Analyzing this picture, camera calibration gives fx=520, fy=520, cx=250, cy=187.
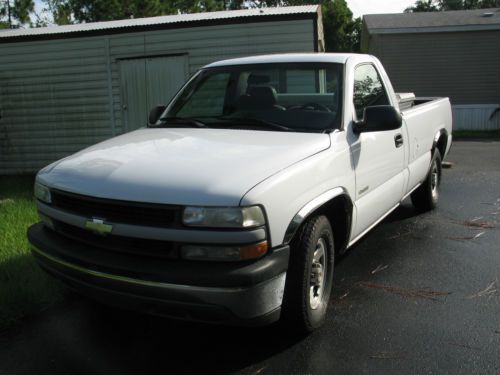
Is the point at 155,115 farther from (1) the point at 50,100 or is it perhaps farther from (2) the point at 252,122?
(1) the point at 50,100

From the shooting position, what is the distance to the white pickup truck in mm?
2697

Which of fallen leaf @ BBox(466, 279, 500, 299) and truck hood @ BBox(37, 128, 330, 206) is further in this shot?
fallen leaf @ BBox(466, 279, 500, 299)

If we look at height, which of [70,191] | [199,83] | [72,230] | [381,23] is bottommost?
[72,230]

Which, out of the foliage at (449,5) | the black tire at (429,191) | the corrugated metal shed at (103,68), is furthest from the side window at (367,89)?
the foliage at (449,5)

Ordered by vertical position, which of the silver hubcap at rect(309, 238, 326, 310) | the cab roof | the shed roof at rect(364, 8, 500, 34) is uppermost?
the shed roof at rect(364, 8, 500, 34)

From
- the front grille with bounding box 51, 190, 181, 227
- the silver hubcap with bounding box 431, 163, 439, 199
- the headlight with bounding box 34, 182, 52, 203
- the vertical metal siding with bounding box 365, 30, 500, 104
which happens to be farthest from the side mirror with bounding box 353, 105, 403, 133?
the vertical metal siding with bounding box 365, 30, 500, 104

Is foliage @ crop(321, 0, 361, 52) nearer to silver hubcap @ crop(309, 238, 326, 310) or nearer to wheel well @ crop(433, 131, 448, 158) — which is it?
wheel well @ crop(433, 131, 448, 158)

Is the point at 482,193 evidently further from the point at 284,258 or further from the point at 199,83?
the point at 284,258

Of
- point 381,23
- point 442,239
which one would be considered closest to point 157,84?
point 442,239

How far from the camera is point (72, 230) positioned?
3232mm

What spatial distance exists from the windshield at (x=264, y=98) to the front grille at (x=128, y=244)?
1.39m

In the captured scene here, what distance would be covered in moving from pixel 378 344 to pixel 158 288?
58.5 inches

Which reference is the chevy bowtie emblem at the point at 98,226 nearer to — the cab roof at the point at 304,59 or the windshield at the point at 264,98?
the windshield at the point at 264,98

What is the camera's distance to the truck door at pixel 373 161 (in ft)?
13.0
